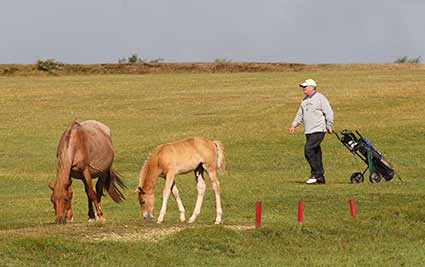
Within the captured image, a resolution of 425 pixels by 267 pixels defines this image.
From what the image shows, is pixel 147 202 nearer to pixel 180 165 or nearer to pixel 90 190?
pixel 180 165

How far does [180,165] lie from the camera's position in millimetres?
18172

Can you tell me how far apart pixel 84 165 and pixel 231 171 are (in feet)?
37.7

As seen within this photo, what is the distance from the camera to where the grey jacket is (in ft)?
84.4

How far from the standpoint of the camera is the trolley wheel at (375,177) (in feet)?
85.5

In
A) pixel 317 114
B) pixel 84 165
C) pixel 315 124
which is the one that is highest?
pixel 317 114

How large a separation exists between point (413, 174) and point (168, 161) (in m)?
11.5

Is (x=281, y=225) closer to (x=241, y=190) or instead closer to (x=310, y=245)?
(x=310, y=245)

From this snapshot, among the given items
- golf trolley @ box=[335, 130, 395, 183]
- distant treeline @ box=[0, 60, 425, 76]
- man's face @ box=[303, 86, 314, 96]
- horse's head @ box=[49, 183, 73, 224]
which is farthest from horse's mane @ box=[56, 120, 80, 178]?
distant treeline @ box=[0, 60, 425, 76]

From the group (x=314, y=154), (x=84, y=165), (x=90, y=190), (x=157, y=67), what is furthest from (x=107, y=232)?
(x=157, y=67)

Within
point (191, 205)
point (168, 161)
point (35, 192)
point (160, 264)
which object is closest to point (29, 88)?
point (35, 192)

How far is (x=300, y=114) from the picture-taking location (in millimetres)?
26141

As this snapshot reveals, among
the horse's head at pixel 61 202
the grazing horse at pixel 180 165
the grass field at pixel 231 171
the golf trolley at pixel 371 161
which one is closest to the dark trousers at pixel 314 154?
the grass field at pixel 231 171

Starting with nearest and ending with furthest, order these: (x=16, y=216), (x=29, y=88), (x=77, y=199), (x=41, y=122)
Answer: (x=16, y=216) → (x=77, y=199) → (x=41, y=122) → (x=29, y=88)

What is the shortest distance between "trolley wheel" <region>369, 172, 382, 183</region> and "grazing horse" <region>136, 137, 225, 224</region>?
8226mm
